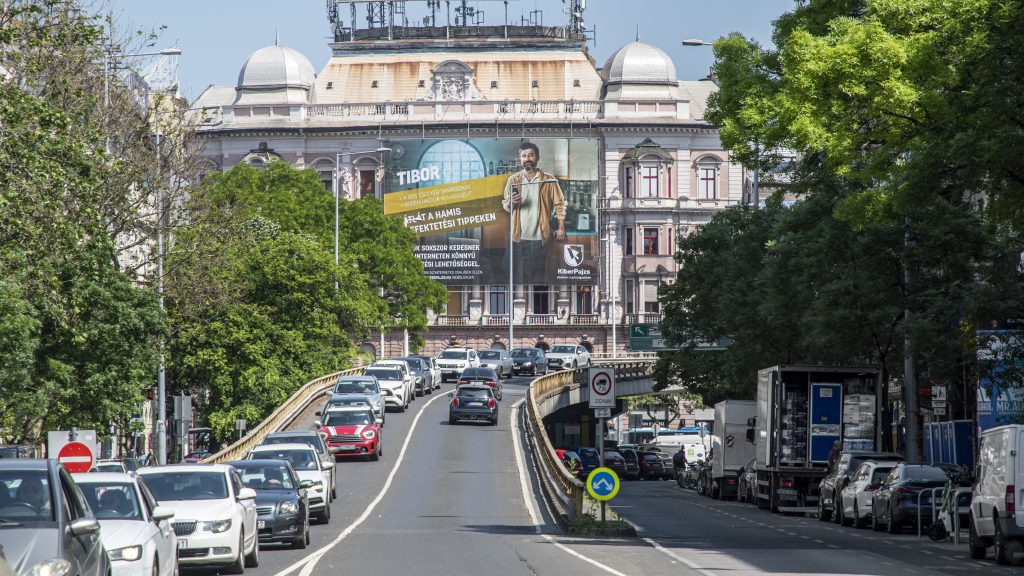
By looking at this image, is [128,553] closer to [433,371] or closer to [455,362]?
[433,371]

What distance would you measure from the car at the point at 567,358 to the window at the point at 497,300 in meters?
19.1

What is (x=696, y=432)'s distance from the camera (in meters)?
98.5

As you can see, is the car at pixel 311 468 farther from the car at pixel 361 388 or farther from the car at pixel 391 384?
the car at pixel 391 384

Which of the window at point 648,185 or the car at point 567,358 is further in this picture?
the window at point 648,185

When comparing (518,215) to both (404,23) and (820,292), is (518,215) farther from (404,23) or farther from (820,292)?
(820,292)

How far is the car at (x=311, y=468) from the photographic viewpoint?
3222 centimetres

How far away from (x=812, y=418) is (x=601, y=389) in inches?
409

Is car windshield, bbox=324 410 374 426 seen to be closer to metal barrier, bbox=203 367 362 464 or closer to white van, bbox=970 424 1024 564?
metal barrier, bbox=203 367 362 464

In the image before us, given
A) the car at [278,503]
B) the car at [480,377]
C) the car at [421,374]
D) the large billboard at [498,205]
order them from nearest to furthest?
1. the car at [278,503]
2. the car at [480,377]
3. the car at [421,374]
4. the large billboard at [498,205]

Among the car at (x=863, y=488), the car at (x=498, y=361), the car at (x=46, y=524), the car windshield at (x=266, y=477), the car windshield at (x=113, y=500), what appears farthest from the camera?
the car at (x=498, y=361)

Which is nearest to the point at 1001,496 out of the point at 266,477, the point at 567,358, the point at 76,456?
the point at 266,477

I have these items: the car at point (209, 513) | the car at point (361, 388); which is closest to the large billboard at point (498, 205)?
the car at point (361, 388)

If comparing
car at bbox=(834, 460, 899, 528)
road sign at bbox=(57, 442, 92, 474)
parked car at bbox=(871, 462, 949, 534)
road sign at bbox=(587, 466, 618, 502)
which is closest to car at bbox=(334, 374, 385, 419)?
car at bbox=(834, 460, 899, 528)

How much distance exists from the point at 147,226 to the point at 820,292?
18306mm
